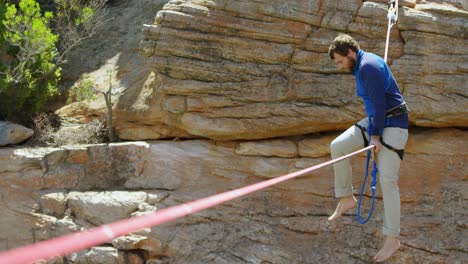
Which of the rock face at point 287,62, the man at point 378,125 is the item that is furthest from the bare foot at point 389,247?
the rock face at point 287,62

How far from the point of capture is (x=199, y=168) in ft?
30.0

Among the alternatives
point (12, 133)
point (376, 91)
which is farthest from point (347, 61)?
point (12, 133)

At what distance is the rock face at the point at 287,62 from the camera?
8.58 metres

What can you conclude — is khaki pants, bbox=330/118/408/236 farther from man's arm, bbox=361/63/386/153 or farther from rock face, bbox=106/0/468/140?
rock face, bbox=106/0/468/140

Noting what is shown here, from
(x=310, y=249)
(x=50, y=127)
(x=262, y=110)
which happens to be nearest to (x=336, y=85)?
(x=262, y=110)

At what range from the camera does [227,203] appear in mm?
8914

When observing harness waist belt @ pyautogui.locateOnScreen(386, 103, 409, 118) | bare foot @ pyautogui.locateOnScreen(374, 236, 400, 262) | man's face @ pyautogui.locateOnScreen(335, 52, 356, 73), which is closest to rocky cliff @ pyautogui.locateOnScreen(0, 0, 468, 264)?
bare foot @ pyautogui.locateOnScreen(374, 236, 400, 262)

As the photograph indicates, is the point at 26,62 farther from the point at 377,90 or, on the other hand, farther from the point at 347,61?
the point at 377,90

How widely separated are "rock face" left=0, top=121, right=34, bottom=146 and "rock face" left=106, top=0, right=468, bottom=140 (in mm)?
2204

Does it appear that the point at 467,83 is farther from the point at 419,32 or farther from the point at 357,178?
the point at 357,178

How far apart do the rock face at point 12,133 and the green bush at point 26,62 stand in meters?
0.38

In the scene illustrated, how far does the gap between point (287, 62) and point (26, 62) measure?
4.01 meters

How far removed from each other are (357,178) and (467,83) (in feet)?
6.37

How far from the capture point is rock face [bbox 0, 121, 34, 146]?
9.41 meters
